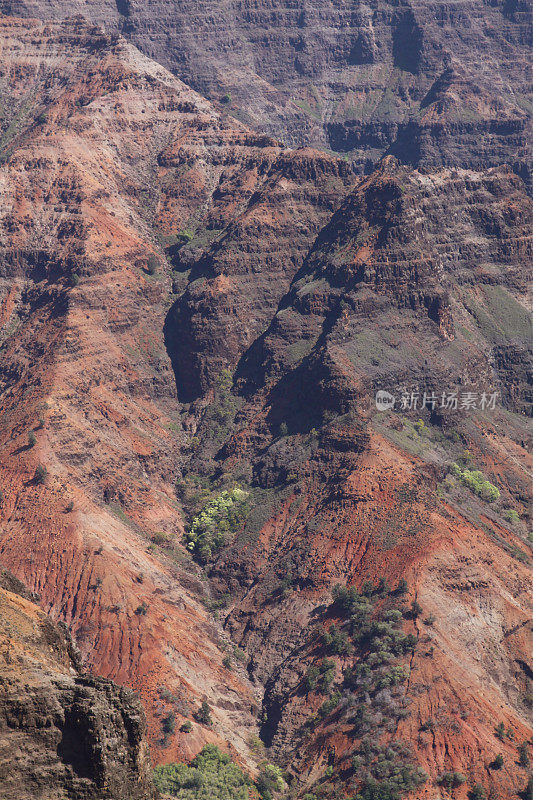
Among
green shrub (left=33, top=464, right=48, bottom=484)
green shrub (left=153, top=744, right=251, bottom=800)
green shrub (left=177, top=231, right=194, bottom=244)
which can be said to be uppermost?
green shrub (left=177, top=231, right=194, bottom=244)

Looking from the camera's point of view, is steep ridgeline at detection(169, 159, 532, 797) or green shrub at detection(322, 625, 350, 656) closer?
steep ridgeline at detection(169, 159, 532, 797)

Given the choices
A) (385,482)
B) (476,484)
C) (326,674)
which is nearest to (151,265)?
(385,482)

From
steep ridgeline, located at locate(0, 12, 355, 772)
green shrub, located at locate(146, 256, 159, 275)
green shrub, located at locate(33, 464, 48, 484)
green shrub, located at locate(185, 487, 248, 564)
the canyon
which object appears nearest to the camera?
the canyon

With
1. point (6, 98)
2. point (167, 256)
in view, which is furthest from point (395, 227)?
point (6, 98)

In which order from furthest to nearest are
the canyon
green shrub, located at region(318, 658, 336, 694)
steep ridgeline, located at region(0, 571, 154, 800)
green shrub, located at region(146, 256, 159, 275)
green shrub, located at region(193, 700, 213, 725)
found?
green shrub, located at region(146, 256, 159, 275) < green shrub, located at region(318, 658, 336, 694) < the canyon < green shrub, located at region(193, 700, 213, 725) < steep ridgeline, located at region(0, 571, 154, 800)

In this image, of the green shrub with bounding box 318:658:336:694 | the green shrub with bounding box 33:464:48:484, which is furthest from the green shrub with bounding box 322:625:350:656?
the green shrub with bounding box 33:464:48:484

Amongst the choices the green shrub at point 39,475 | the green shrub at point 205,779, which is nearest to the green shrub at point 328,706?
the green shrub at point 205,779

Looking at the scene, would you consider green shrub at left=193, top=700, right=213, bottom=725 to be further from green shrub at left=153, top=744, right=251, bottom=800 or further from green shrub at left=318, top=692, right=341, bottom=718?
green shrub at left=318, top=692, right=341, bottom=718

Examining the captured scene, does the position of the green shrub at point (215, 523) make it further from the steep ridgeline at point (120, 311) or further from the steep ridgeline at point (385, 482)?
the steep ridgeline at point (120, 311)
